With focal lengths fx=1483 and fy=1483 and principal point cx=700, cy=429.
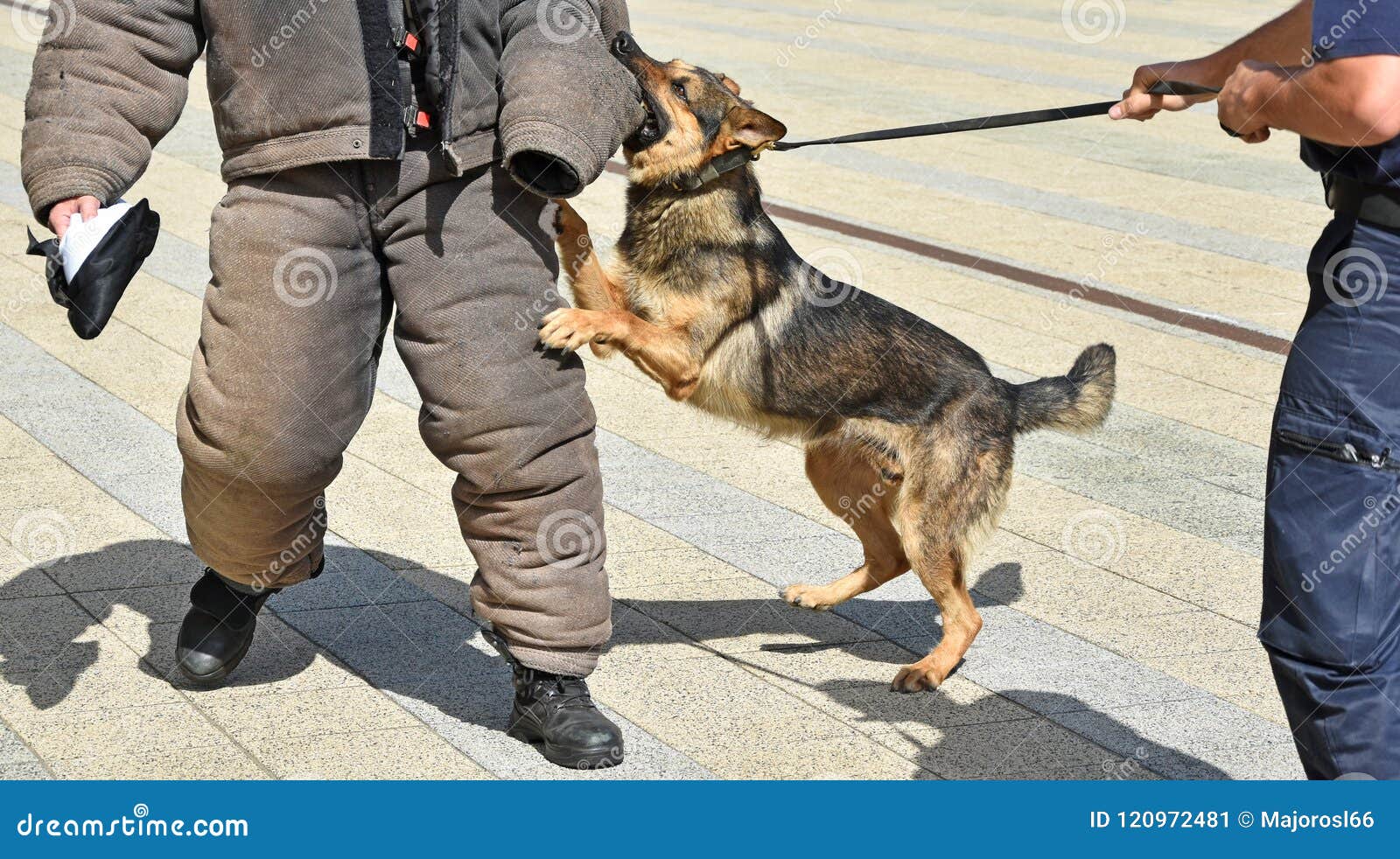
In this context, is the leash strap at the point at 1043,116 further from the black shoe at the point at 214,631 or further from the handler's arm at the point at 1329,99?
the black shoe at the point at 214,631

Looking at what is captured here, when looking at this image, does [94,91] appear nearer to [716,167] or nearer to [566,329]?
[566,329]

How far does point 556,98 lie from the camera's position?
3.25 metres

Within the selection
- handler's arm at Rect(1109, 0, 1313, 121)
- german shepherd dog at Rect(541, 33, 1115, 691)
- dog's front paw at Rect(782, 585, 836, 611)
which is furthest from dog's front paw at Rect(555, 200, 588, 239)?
handler's arm at Rect(1109, 0, 1313, 121)

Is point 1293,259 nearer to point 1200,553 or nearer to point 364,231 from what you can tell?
point 1200,553

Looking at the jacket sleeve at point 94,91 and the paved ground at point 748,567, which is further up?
the jacket sleeve at point 94,91

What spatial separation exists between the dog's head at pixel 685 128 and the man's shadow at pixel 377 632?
1.32m

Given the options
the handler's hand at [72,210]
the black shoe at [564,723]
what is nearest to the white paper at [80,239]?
the handler's hand at [72,210]

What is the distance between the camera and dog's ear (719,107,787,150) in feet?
13.8

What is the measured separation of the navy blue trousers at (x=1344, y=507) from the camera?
272 cm

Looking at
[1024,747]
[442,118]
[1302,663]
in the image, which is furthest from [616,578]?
[1302,663]

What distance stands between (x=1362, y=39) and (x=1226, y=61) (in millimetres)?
723

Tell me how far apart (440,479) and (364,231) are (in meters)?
2.17

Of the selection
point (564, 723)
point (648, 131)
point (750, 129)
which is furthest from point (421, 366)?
point (750, 129)

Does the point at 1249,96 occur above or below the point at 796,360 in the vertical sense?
above
